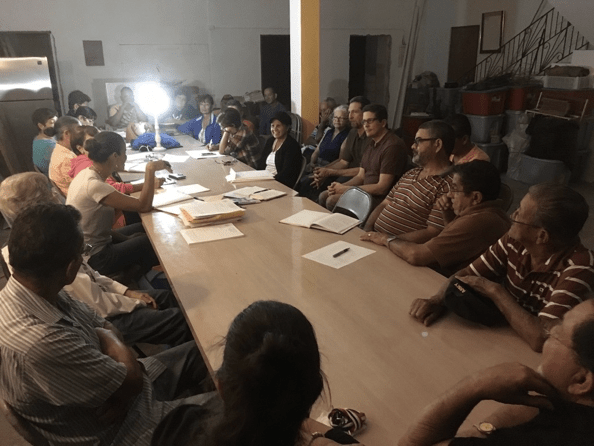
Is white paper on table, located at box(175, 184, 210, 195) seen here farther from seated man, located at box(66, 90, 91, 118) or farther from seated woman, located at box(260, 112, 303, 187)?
seated man, located at box(66, 90, 91, 118)

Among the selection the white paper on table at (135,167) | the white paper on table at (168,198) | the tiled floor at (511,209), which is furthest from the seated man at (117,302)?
the white paper on table at (135,167)

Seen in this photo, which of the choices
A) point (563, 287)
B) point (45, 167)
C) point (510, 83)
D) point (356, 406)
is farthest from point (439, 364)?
point (510, 83)

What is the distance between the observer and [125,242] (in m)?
2.95

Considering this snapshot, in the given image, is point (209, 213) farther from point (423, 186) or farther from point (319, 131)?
point (319, 131)

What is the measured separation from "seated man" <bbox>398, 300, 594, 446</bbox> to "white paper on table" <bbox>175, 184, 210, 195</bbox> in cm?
264

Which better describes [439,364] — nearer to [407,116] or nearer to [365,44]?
[407,116]

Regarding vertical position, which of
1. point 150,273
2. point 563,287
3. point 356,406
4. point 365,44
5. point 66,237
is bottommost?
point 150,273

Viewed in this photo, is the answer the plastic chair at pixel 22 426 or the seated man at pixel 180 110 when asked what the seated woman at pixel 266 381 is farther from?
the seated man at pixel 180 110

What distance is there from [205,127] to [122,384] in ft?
16.9

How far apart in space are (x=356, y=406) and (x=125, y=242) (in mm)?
2107

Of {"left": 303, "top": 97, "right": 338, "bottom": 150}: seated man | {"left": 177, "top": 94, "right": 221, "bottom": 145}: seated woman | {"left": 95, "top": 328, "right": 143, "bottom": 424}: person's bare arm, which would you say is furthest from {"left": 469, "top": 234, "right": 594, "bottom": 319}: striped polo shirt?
{"left": 177, "top": 94, "right": 221, "bottom": 145}: seated woman

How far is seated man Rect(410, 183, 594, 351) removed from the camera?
1503 mm

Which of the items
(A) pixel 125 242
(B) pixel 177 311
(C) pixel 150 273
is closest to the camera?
(B) pixel 177 311

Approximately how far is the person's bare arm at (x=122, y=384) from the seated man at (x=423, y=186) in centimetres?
161
